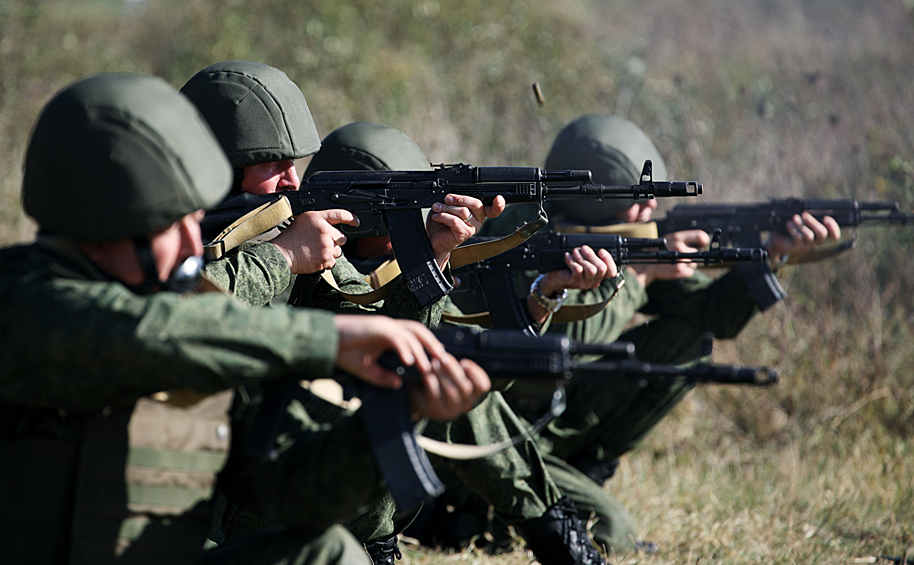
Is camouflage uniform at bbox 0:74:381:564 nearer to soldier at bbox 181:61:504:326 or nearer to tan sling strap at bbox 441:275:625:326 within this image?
soldier at bbox 181:61:504:326

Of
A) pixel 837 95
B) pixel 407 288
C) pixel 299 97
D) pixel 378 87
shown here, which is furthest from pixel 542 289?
pixel 837 95

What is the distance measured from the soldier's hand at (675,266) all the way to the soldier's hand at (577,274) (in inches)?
33.9

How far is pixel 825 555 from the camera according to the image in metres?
4.11

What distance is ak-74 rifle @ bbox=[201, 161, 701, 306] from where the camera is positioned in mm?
3705

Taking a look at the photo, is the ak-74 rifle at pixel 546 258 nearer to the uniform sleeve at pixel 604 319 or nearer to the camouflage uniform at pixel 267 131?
the uniform sleeve at pixel 604 319

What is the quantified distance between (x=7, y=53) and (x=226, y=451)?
10.1 meters

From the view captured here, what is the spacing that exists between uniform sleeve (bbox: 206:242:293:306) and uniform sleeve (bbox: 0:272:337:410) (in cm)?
108

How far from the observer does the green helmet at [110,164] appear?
6.95ft

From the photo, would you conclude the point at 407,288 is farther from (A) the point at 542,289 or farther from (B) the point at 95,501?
(B) the point at 95,501

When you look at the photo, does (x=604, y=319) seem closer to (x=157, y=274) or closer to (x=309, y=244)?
(x=309, y=244)

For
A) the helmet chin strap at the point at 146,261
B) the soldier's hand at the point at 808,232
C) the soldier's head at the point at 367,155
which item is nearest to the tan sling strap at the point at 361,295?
the soldier's head at the point at 367,155

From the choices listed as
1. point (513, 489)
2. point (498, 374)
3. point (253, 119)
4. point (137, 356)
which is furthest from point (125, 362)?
point (513, 489)

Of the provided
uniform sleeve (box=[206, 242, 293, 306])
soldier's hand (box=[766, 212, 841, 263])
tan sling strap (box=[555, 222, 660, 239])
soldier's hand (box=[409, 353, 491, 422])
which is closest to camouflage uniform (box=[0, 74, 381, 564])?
soldier's hand (box=[409, 353, 491, 422])

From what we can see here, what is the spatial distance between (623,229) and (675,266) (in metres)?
0.43
